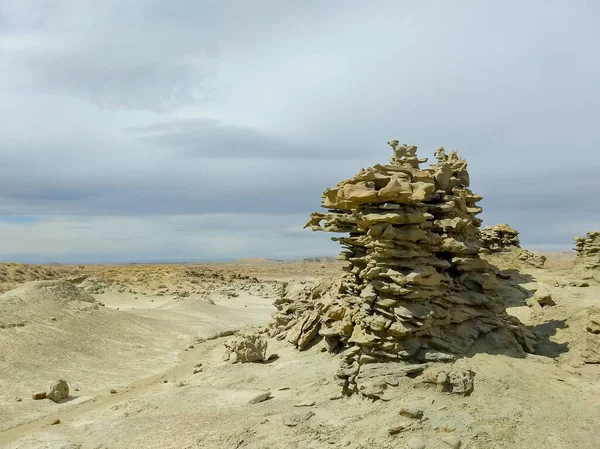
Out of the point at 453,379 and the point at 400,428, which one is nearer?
the point at 400,428

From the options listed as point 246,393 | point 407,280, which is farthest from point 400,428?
point 246,393

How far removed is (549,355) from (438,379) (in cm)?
434

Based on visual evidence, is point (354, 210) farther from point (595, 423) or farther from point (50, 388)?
point (50, 388)

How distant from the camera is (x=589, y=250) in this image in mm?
22891

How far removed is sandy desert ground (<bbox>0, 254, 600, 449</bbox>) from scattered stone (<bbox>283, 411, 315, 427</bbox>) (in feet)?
0.08

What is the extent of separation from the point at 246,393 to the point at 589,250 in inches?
785

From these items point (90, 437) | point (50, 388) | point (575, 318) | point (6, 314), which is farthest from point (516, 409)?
point (6, 314)

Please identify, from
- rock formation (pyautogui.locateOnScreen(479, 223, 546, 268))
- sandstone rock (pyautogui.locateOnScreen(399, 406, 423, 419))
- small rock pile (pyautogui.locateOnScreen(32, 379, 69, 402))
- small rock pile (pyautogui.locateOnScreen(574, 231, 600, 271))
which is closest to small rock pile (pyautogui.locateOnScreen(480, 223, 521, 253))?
rock formation (pyautogui.locateOnScreen(479, 223, 546, 268))

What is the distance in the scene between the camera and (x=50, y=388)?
43.2 ft

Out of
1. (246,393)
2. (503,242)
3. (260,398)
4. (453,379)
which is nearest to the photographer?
(453,379)

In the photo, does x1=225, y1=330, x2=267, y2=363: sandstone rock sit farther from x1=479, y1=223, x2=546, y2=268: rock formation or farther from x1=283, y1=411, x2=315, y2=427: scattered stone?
x1=479, y1=223, x2=546, y2=268: rock formation

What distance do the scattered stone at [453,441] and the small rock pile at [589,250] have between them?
18.6 m

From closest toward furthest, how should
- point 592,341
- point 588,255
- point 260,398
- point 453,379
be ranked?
point 453,379, point 260,398, point 592,341, point 588,255

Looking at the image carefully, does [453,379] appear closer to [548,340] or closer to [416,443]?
[416,443]
